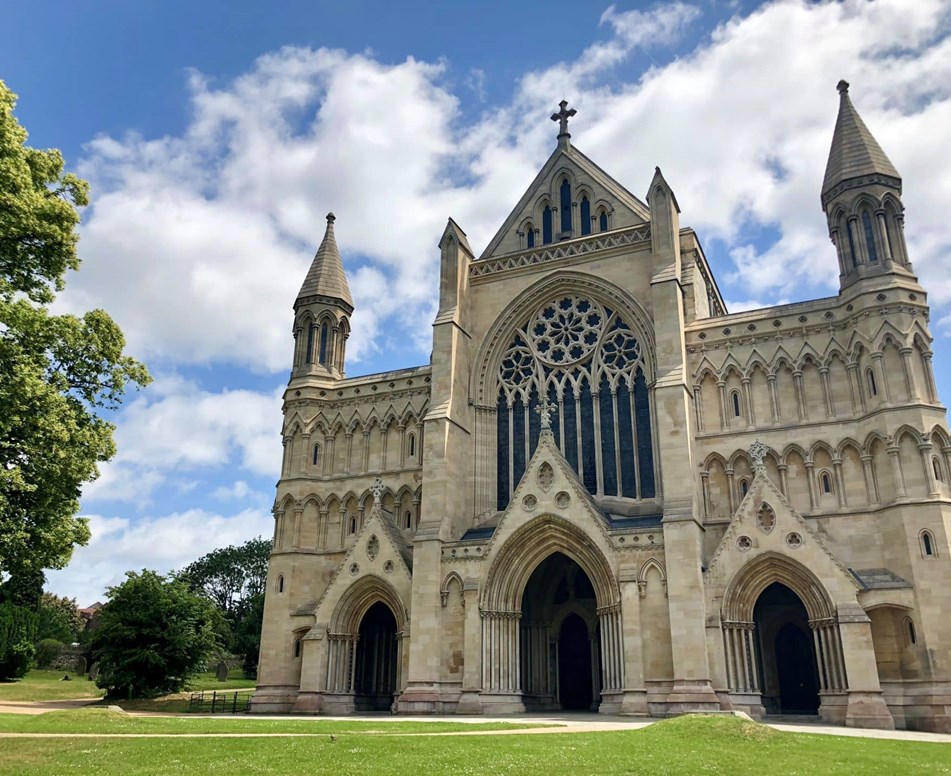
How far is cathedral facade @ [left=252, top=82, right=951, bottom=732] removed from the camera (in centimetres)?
A: 2706

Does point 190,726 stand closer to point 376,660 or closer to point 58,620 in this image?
point 376,660

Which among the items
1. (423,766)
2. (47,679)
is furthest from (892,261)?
(47,679)

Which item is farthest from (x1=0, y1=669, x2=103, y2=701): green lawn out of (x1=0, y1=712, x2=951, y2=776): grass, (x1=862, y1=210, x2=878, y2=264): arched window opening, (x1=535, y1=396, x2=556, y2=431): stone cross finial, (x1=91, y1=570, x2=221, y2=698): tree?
(x1=862, y1=210, x2=878, y2=264): arched window opening

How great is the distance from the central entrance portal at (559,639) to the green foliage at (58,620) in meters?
46.2

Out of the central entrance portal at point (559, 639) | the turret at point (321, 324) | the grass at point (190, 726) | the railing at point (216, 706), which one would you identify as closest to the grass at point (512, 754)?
the grass at point (190, 726)

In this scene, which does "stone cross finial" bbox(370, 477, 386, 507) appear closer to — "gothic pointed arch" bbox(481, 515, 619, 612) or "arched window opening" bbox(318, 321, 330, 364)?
"gothic pointed arch" bbox(481, 515, 619, 612)

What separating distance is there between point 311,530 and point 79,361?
61.8 feet

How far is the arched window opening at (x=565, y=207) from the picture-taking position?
38906mm

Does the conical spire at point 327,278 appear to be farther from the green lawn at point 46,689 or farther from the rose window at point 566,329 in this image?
the green lawn at point 46,689

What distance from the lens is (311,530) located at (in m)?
37.3

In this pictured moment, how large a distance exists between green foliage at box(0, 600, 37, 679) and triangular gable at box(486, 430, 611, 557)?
116 feet

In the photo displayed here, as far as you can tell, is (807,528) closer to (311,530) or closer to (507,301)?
(507,301)

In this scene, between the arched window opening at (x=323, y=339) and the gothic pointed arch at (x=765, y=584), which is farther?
the arched window opening at (x=323, y=339)

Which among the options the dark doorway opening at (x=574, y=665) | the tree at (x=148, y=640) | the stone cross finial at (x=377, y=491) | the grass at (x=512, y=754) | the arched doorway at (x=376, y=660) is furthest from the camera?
the tree at (x=148, y=640)
